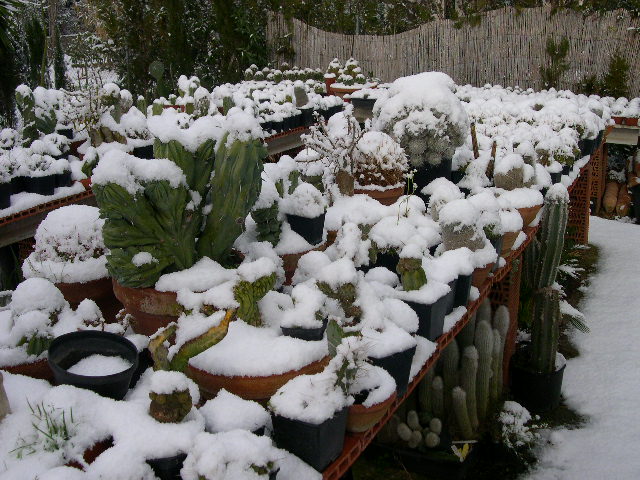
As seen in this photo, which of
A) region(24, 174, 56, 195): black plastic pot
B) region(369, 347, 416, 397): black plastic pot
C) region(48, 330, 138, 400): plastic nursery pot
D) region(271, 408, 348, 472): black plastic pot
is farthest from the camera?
region(24, 174, 56, 195): black plastic pot

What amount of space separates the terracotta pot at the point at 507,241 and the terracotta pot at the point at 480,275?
28 cm

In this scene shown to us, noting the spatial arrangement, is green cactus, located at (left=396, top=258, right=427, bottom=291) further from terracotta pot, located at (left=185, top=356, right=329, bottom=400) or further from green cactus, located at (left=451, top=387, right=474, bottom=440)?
green cactus, located at (left=451, top=387, right=474, bottom=440)

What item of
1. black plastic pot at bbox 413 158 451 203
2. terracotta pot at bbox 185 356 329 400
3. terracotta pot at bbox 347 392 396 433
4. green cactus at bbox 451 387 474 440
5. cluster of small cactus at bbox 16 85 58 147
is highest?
cluster of small cactus at bbox 16 85 58 147

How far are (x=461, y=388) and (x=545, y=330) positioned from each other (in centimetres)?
79

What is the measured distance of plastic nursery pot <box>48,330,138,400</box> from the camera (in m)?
1.64

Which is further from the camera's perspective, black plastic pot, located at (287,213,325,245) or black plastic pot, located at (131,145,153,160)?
black plastic pot, located at (131,145,153,160)

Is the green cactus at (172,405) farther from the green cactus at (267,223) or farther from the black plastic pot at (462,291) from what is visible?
the black plastic pot at (462,291)

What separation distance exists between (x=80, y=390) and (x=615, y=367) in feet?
13.1

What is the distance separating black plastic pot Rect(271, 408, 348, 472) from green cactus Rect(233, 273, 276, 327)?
1.49ft

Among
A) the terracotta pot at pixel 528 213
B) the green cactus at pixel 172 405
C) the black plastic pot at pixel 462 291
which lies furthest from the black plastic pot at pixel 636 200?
the green cactus at pixel 172 405

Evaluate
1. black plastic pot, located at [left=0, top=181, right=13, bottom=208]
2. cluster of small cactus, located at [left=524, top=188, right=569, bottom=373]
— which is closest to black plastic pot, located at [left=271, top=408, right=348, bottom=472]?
cluster of small cactus, located at [left=524, top=188, right=569, bottom=373]

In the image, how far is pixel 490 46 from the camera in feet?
31.7

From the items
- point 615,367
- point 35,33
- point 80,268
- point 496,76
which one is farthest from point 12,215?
point 496,76

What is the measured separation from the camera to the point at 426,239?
2803 mm
